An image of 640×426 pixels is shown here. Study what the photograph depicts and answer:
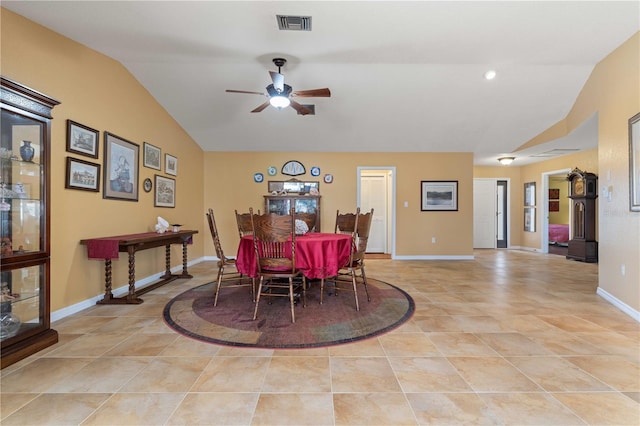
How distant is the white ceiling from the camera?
2520mm

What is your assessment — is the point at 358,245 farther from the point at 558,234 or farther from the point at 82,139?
the point at 558,234

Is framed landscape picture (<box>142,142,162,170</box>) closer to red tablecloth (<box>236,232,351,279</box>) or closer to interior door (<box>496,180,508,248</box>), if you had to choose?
red tablecloth (<box>236,232,351,279</box>)

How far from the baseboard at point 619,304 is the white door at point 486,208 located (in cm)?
477

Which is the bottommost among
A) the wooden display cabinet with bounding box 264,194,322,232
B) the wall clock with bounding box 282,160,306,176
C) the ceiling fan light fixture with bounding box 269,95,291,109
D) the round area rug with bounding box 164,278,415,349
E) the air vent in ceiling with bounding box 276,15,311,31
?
the round area rug with bounding box 164,278,415,349

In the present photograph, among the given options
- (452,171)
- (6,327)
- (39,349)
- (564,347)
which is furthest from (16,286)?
(452,171)

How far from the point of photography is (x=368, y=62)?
3533mm

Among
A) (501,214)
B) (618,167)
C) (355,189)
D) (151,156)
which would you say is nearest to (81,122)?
(151,156)

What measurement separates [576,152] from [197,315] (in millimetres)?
8063

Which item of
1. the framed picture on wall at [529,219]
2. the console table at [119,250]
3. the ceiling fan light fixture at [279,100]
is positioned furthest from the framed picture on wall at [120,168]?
the framed picture on wall at [529,219]

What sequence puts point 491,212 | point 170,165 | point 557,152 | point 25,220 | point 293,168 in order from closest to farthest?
point 25,220
point 170,165
point 293,168
point 557,152
point 491,212

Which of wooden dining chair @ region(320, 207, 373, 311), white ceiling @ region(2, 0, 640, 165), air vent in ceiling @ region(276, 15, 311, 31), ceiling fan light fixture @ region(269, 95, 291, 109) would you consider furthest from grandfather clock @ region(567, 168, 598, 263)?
air vent in ceiling @ region(276, 15, 311, 31)

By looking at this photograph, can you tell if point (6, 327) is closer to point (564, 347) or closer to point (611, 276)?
point (564, 347)

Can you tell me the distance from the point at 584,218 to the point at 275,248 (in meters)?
6.64

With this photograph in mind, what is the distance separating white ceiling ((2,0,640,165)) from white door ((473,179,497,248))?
7.07 feet
